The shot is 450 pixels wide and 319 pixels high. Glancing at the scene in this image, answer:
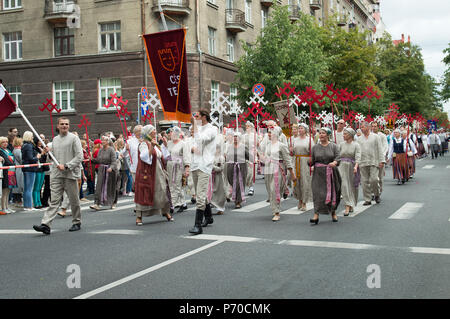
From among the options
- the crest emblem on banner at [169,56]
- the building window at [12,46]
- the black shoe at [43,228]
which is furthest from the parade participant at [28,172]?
the building window at [12,46]

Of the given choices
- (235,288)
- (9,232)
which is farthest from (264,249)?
(9,232)

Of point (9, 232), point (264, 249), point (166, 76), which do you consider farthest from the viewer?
point (166, 76)

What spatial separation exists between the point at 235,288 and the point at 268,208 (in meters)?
7.31

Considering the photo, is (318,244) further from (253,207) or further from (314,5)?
(314,5)

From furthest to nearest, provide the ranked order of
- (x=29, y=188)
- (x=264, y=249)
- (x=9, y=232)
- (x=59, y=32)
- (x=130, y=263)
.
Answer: (x=59, y=32) → (x=29, y=188) → (x=9, y=232) → (x=264, y=249) → (x=130, y=263)

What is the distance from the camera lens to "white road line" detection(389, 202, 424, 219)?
10984mm

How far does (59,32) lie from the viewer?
32.4m

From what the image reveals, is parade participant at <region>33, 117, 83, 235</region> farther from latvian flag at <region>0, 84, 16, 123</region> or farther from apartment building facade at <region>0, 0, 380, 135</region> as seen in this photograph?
apartment building facade at <region>0, 0, 380, 135</region>

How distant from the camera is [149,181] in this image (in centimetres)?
1056

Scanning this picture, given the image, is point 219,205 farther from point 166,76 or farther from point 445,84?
point 445,84

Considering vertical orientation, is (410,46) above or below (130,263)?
above

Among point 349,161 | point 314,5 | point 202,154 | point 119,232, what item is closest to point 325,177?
point 349,161

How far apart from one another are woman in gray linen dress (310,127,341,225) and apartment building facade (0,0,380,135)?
20.6m
